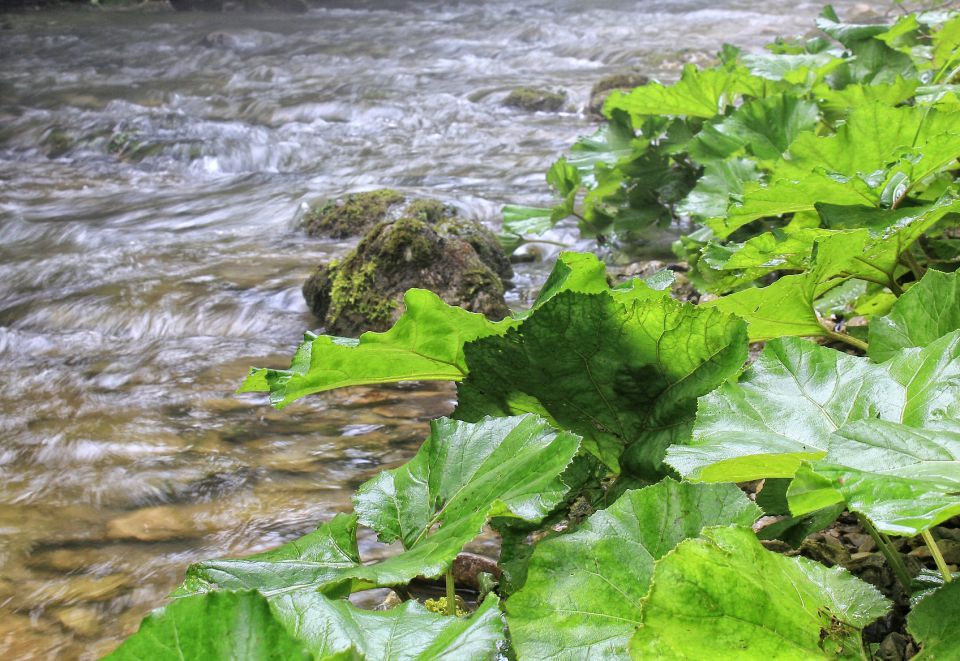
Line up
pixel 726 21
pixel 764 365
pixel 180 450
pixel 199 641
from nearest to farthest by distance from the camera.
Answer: pixel 199 641 → pixel 764 365 → pixel 180 450 → pixel 726 21

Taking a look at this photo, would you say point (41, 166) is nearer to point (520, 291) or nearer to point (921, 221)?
point (520, 291)

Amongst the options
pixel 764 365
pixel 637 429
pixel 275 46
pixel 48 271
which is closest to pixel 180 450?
pixel 637 429

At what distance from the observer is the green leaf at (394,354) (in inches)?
36.9

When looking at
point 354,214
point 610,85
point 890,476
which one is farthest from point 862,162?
point 610,85

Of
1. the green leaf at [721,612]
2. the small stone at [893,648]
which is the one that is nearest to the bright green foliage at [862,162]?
the small stone at [893,648]

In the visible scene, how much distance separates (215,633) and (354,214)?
418cm

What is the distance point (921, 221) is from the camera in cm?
111

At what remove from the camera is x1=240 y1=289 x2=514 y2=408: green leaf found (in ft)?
3.07

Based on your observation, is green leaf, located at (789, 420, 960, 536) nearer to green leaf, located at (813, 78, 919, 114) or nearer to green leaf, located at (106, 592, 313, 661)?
green leaf, located at (106, 592, 313, 661)

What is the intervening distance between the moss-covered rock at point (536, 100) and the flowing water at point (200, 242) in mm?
138

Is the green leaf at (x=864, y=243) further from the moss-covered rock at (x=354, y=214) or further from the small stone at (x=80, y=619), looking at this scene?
the moss-covered rock at (x=354, y=214)

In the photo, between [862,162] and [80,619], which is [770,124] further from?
[80,619]

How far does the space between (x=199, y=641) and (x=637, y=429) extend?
584 mm

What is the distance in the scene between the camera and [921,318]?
3.12ft
